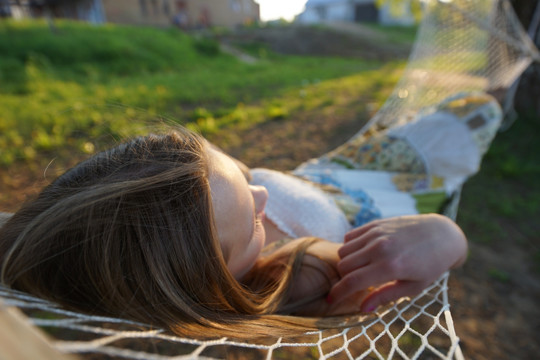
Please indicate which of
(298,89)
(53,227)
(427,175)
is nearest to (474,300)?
(427,175)

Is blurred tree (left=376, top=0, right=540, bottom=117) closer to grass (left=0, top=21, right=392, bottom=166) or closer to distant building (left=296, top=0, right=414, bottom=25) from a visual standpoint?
grass (left=0, top=21, right=392, bottom=166)

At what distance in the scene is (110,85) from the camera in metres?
4.77

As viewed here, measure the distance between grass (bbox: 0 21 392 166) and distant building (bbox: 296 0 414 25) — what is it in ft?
48.3

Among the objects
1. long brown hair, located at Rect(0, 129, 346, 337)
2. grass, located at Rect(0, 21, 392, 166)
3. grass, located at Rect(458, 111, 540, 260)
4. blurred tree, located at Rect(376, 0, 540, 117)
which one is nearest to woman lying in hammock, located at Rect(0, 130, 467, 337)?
long brown hair, located at Rect(0, 129, 346, 337)

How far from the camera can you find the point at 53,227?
1.87ft

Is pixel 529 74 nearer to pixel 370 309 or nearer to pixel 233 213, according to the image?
pixel 370 309

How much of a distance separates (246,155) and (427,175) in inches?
60.2

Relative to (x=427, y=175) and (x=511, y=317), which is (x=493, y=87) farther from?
(x=511, y=317)

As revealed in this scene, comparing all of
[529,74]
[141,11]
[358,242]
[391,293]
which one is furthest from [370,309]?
[141,11]

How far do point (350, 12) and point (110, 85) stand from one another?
2253 cm

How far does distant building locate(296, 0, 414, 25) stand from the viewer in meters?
20.8

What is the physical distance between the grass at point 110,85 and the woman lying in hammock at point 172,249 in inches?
13.8

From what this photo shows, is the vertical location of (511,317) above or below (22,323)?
below

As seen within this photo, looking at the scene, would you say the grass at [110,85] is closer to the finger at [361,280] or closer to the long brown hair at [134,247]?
the long brown hair at [134,247]
